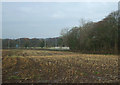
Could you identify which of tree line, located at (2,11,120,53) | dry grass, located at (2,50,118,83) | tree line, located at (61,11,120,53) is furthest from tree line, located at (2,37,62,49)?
dry grass, located at (2,50,118,83)

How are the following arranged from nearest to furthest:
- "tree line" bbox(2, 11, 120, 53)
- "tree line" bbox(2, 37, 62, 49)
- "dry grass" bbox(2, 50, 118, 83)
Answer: "dry grass" bbox(2, 50, 118, 83) < "tree line" bbox(2, 11, 120, 53) < "tree line" bbox(2, 37, 62, 49)

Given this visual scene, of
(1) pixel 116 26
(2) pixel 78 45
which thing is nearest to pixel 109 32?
(1) pixel 116 26

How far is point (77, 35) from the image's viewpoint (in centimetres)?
2677

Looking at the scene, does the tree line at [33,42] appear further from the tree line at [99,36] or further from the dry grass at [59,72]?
the dry grass at [59,72]

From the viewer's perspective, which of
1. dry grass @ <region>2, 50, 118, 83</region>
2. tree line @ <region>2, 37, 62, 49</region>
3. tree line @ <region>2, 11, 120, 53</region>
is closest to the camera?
dry grass @ <region>2, 50, 118, 83</region>

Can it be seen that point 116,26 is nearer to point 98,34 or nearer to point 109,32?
point 109,32

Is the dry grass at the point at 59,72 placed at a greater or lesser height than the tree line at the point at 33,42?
lesser

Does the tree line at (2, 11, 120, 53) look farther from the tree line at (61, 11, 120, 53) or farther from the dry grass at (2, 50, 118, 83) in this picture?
the dry grass at (2, 50, 118, 83)

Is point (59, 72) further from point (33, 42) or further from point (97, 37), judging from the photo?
point (33, 42)

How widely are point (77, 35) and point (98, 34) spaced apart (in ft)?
21.4

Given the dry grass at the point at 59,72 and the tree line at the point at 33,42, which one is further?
the tree line at the point at 33,42

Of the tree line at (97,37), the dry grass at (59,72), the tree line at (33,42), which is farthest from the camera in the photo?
the tree line at (33,42)

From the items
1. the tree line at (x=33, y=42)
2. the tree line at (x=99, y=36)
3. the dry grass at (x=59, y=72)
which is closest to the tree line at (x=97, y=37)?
the tree line at (x=99, y=36)

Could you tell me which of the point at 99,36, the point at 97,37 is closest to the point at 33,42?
the point at 97,37
